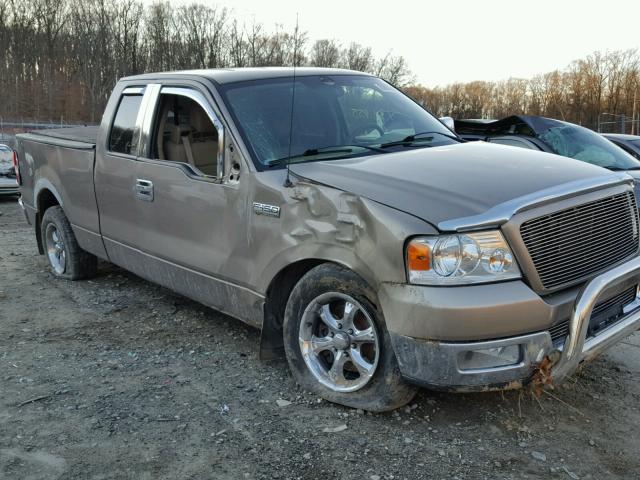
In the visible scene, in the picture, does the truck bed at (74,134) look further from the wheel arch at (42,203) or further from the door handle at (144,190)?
the door handle at (144,190)

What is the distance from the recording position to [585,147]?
8438 millimetres

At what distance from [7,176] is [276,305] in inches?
426

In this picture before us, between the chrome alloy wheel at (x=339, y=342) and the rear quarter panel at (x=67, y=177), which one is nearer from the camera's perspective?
the chrome alloy wheel at (x=339, y=342)

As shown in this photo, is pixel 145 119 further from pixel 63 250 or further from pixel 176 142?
pixel 63 250

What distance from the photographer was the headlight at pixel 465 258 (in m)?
3.08

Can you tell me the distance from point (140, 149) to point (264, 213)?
1.64m

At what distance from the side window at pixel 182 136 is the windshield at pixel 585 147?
5010mm

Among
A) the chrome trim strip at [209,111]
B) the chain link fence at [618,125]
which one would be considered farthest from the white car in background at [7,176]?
the chain link fence at [618,125]

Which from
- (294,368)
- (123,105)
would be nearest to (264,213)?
(294,368)

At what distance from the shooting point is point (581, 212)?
3438 mm

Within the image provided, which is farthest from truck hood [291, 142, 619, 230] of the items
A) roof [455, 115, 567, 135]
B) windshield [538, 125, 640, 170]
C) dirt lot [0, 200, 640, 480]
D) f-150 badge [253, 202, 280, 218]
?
roof [455, 115, 567, 135]

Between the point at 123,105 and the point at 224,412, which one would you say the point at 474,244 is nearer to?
the point at 224,412

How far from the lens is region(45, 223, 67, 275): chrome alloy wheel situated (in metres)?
6.65

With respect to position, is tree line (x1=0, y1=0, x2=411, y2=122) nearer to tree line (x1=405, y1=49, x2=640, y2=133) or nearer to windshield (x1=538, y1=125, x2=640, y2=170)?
tree line (x1=405, y1=49, x2=640, y2=133)
